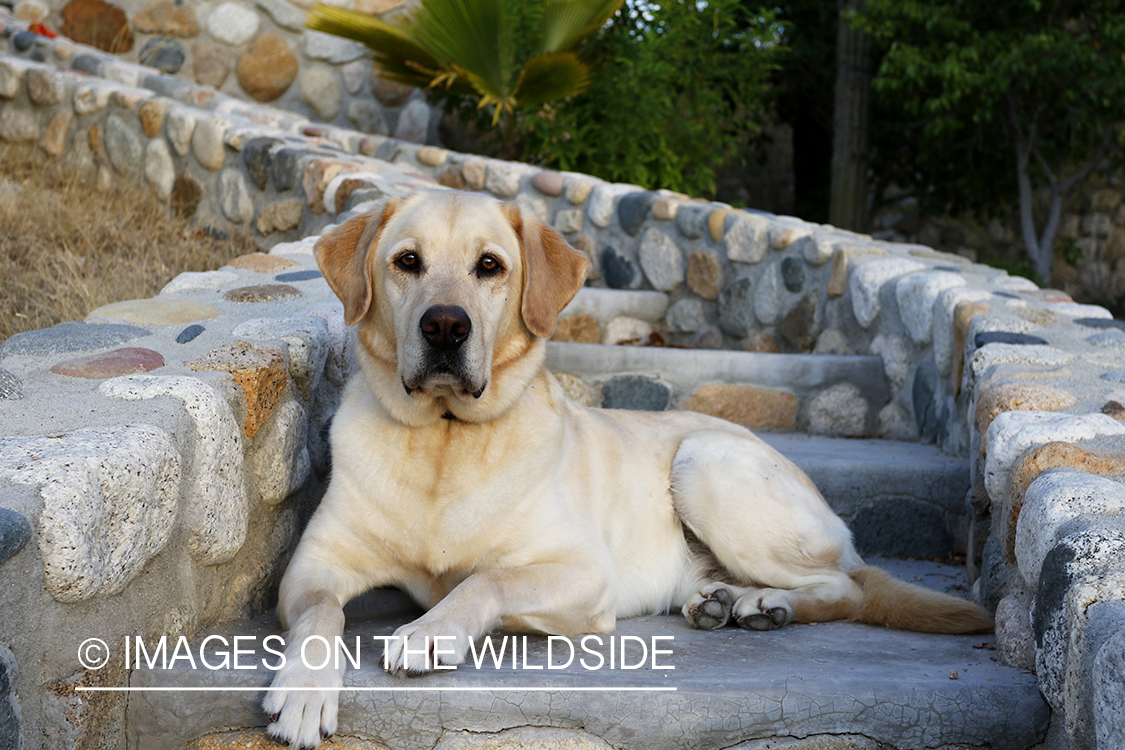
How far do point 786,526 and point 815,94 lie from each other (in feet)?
29.0

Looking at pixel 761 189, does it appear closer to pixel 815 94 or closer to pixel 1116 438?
pixel 815 94

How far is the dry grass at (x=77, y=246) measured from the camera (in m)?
3.81

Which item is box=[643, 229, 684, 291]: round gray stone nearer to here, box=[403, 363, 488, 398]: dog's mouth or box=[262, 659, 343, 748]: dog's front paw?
box=[403, 363, 488, 398]: dog's mouth

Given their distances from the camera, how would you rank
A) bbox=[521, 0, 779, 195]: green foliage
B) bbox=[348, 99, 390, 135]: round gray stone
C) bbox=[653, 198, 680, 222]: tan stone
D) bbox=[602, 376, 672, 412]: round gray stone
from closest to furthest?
bbox=[602, 376, 672, 412]: round gray stone
bbox=[653, 198, 680, 222]: tan stone
bbox=[521, 0, 779, 195]: green foliage
bbox=[348, 99, 390, 135]: round gray stone

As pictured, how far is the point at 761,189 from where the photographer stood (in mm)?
11930

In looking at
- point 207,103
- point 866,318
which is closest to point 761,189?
point 207,103

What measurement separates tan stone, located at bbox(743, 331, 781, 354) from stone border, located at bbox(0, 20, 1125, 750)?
0.02 m

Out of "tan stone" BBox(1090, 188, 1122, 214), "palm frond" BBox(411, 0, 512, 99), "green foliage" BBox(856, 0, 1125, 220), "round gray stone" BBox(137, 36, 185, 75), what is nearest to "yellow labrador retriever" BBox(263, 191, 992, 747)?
"palm frond" BBox(411, 0, 512, 99)

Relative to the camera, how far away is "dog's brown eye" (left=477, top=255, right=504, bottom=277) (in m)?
2.60

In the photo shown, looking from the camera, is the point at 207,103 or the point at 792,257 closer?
A: the point at 792,257

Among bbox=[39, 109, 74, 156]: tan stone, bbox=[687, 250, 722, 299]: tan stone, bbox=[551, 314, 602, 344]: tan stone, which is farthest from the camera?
bbox=[39, 109, 74, 156]: tan stone

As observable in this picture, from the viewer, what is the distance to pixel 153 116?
250 inches

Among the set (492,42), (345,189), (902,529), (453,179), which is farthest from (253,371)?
(492,42)

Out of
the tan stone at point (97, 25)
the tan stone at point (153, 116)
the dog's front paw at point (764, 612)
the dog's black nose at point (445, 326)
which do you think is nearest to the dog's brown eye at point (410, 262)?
the dog's black nose at point (445, 326)
